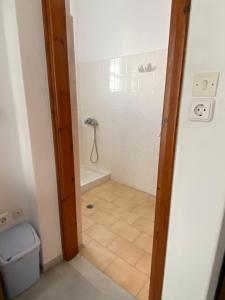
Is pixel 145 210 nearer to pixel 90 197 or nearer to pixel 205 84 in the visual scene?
pixel 90 197

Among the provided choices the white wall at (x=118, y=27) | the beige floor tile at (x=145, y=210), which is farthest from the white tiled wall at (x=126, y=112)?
the beige floor tile at (x=145, y=210)

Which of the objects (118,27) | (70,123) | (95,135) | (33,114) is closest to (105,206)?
(95,135)

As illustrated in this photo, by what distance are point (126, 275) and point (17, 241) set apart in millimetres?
889

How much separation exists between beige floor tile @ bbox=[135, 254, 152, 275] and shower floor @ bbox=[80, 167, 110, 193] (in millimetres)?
1387

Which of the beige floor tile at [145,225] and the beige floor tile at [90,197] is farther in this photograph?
the beige floor tile at [90,197]

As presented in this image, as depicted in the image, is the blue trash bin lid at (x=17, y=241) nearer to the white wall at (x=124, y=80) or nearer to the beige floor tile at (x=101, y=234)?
the beige floor tile at (x=101, y=234)

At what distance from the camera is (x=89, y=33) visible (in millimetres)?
2941

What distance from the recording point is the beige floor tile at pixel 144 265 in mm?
1618

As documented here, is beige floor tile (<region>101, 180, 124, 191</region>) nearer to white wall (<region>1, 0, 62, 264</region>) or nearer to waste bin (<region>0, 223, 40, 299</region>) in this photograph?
white wall (<region>1, 0, 62, 264</region>)

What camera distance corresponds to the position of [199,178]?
0.80m

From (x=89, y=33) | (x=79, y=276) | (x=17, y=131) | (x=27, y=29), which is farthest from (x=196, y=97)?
(x=89, y=33)

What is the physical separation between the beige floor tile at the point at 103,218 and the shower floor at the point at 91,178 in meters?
0.60

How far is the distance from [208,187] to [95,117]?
102 inches

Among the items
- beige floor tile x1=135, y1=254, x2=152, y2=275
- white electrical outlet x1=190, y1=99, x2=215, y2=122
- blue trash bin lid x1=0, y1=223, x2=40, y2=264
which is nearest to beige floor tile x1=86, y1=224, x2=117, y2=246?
beige floor tile x1=135, y1=254, x2=152, y2=275
